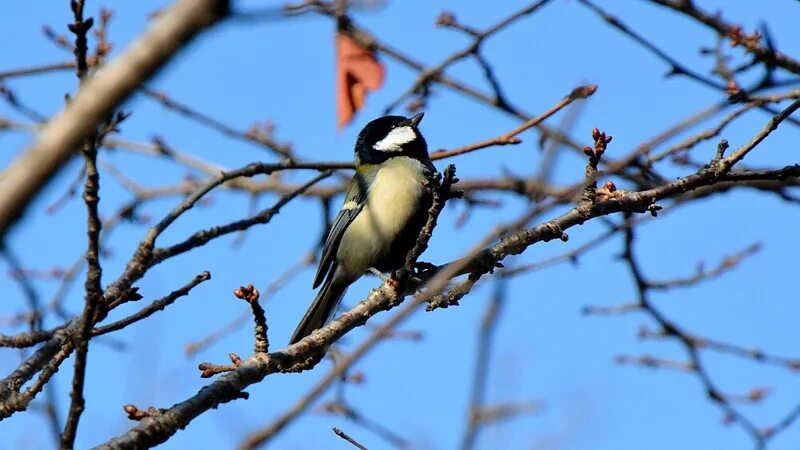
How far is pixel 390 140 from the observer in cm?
670

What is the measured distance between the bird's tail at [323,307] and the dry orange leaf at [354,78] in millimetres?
1273

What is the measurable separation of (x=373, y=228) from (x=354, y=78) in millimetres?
1461

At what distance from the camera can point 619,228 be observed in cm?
520

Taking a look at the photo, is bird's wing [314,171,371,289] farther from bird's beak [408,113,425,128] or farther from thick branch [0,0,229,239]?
thick branch [0,0,229,239]

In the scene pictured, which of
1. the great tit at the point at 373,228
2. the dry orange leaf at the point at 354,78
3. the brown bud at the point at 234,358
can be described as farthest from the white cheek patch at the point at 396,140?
the brown bud at the point at 234,358

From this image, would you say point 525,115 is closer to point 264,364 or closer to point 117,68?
point 264,364

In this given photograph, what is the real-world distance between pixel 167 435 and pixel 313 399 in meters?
1.45

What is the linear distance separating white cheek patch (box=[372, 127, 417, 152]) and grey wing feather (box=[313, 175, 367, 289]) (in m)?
0.36

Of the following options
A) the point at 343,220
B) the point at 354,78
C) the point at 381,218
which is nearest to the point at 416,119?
the point at 343,220

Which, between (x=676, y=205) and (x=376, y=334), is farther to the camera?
(x=676, y=205)

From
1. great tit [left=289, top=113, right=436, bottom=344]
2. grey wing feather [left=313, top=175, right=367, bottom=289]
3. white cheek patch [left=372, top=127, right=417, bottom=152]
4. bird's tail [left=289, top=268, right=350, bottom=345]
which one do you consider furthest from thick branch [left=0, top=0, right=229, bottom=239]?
white cheek patch [left=372, top=127, right=417, bottom=152]

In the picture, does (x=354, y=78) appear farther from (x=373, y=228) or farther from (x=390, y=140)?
(x=390, y=140)

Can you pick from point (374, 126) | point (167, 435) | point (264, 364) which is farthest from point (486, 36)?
point (167, 435)

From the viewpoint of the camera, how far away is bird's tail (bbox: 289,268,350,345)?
512cm
